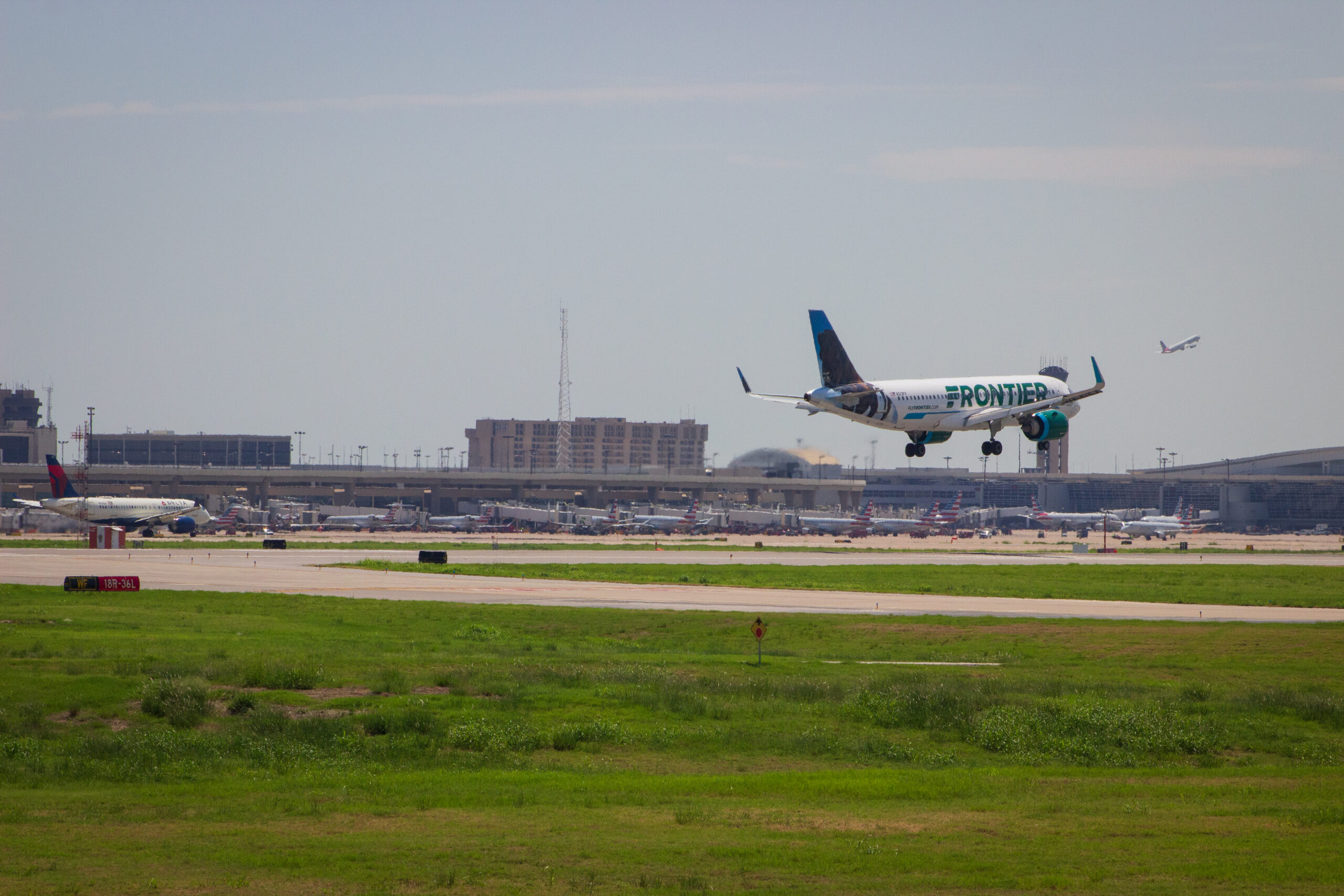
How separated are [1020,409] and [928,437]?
533cm

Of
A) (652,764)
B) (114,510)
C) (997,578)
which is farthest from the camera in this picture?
(114,510)

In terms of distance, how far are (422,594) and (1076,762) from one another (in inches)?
1839

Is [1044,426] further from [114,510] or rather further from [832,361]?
[114,510]

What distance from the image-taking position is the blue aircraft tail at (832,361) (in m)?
68.2

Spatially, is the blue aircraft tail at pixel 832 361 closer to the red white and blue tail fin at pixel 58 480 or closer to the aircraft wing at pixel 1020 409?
the aircraft wing at pixel 1020 409

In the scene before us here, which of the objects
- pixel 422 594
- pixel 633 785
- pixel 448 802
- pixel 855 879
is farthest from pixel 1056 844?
pixel 422 594

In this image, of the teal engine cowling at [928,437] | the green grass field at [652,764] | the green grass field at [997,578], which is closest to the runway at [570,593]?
the green grass field at [997,578]

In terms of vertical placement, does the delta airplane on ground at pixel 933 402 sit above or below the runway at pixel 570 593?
above

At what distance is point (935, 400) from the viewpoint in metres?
69.6

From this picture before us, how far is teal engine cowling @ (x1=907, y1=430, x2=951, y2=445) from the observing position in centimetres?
7088

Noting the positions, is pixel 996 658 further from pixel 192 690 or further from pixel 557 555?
pixel 557 555

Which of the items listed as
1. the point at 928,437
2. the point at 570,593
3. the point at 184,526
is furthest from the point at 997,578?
the point at 184,526

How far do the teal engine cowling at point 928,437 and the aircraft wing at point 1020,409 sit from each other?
1.69 meters

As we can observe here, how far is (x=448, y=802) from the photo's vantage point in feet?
79.6
